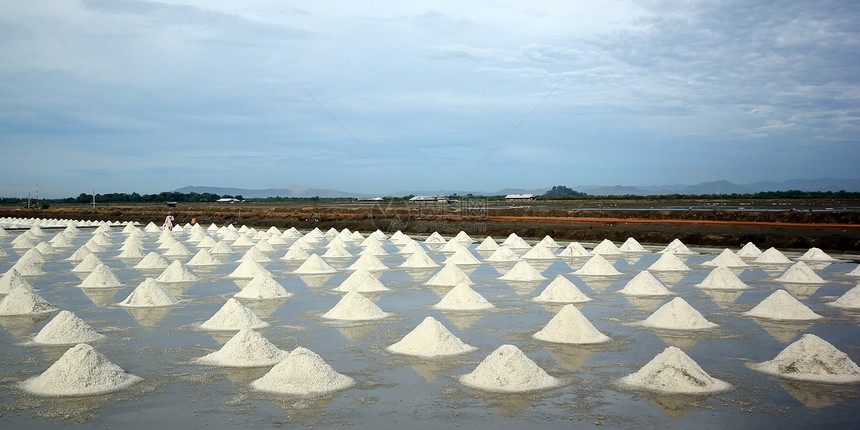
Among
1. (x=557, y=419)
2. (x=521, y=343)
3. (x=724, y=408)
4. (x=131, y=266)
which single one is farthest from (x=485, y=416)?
(x=131, y=266)

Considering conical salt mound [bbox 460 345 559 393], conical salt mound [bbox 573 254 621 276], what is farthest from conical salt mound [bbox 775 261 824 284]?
conical salt mound [bbox 460 345 559 393]

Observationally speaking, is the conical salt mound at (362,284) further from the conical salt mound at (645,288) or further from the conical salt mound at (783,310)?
the conical salt mound at (783,310)

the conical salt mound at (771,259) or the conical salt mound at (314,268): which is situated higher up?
the conical salt mound at (771,259)

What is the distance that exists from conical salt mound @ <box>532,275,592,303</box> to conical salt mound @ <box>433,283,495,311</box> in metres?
0.94

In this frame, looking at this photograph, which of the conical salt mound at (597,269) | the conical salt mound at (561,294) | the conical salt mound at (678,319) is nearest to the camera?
the conical salt mound at (678,319)

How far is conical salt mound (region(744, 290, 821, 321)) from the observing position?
9.17 meters

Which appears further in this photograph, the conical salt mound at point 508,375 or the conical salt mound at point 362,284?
the conical salt mound at point 362,284

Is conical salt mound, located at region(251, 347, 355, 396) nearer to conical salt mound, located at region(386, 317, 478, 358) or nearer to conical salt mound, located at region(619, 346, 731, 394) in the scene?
conical salt mound, located at region(386, 317, 478, 358)

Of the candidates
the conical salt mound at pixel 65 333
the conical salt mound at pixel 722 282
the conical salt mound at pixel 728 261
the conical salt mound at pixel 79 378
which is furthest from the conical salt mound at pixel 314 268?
the conical salt mound at pixel 79 378

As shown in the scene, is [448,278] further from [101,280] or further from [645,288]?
[101,280]

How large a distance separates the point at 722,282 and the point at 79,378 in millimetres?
9840

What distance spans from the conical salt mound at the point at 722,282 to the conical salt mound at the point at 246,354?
7.89 m

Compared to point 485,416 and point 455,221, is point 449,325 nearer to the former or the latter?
point 485,416

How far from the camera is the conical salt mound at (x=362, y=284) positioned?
1184cm
